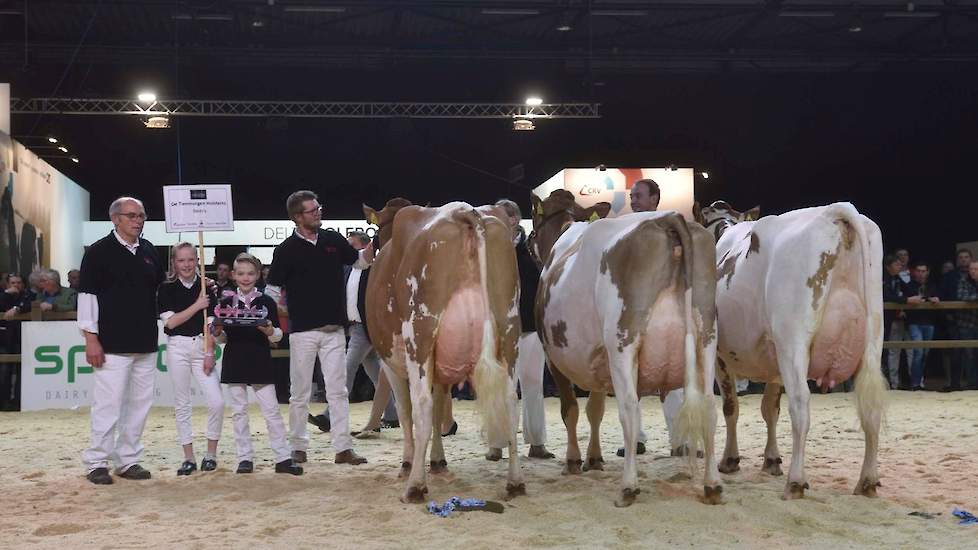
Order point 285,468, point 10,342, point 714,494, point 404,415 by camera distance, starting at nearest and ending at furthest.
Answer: point 714,494, point 404,415, point 285,468, point 10,342

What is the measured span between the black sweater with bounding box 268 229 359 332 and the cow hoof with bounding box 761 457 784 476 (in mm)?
3224

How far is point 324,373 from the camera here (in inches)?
297

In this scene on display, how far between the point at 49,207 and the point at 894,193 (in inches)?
664

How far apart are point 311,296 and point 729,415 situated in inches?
124

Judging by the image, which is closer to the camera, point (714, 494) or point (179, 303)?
point (714, 494)

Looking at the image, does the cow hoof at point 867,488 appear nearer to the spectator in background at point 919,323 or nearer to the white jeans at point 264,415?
the white jeans at point 264,415

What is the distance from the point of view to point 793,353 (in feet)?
19.7

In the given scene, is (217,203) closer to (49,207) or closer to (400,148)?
(49,207)

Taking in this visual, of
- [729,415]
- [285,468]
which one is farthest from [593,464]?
[285,468]

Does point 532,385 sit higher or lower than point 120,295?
lower

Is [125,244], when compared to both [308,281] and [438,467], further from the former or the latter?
[438,467]

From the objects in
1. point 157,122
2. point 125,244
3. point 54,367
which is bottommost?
point 54,367

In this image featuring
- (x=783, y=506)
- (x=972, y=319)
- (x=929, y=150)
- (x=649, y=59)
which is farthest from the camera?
(x=929, y=150)

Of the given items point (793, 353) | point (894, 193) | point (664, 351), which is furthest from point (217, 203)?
point (894, 193)
